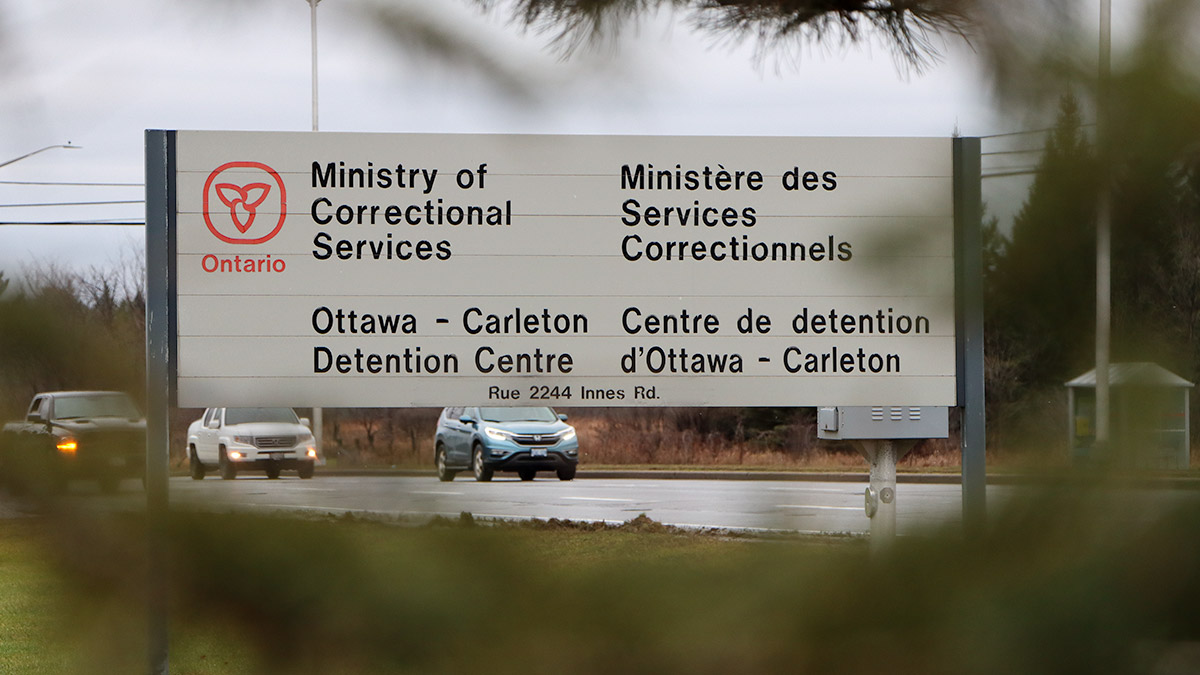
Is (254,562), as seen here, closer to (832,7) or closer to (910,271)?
(910,271)

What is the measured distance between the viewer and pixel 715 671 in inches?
24.7

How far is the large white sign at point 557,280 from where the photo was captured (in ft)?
12.4

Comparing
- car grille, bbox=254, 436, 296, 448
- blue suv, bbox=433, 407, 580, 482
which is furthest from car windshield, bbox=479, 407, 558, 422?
car grille, bbox=254, 436, 296, 448

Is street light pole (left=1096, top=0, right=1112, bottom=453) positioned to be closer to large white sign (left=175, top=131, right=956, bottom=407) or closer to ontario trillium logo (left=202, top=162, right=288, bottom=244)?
ontario trillium logo (left=202, top=162, right=288, bottom=244)

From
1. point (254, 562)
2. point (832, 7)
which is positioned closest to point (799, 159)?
point (832, 7)

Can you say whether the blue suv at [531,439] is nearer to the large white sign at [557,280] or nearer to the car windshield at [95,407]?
the large white sign at [557,280]

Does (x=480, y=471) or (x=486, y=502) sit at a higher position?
(x=486, y=502)

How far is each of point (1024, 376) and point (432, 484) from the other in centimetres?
39

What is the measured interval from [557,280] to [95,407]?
3.28 metres

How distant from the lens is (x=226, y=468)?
0.75m

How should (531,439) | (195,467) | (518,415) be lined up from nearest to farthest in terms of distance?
(195,467)
(518,415)
(531,439)

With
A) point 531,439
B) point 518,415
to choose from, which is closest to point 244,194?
point 518,415

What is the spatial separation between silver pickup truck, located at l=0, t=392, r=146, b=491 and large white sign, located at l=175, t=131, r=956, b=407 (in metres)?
3.01

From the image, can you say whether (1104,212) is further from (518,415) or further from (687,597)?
(518,415)
